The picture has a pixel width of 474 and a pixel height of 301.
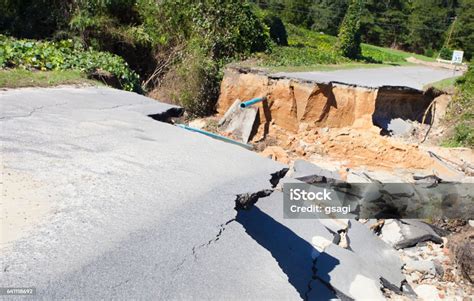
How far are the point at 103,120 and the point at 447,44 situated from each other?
4539 cm

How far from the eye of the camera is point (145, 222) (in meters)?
3.49

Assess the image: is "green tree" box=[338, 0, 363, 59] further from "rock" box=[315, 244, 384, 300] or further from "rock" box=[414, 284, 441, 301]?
"rock" box=[315, 244, 384, 300]

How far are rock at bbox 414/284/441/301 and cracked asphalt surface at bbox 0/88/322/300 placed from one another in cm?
190

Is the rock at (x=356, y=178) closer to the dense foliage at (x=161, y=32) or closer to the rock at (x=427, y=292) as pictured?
the rock at (x=427, y=292)

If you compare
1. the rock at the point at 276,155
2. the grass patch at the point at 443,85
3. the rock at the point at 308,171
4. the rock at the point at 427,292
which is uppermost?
the grass patch at the point at 443,85

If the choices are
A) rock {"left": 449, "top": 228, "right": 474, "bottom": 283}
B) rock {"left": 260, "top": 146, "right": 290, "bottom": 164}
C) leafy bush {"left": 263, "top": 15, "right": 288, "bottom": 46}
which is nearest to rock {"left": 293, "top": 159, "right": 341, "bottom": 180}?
rock {"left": 260, "top": 146, "right": 290, "bottom": 164}

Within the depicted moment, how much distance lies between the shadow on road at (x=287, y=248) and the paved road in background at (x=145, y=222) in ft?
0.05

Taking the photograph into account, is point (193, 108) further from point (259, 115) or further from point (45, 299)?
point (45, 299)

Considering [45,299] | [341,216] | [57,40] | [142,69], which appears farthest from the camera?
[142,69]

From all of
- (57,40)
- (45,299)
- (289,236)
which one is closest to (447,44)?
(57,40)

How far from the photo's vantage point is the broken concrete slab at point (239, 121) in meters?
13.0

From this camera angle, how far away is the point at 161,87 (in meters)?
14.2

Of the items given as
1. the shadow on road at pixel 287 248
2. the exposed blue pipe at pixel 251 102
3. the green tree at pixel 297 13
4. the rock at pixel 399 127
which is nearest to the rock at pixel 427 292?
the shadow on road at pixel 287 248

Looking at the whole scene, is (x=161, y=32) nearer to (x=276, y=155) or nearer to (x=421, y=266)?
(x=276, y=155)
